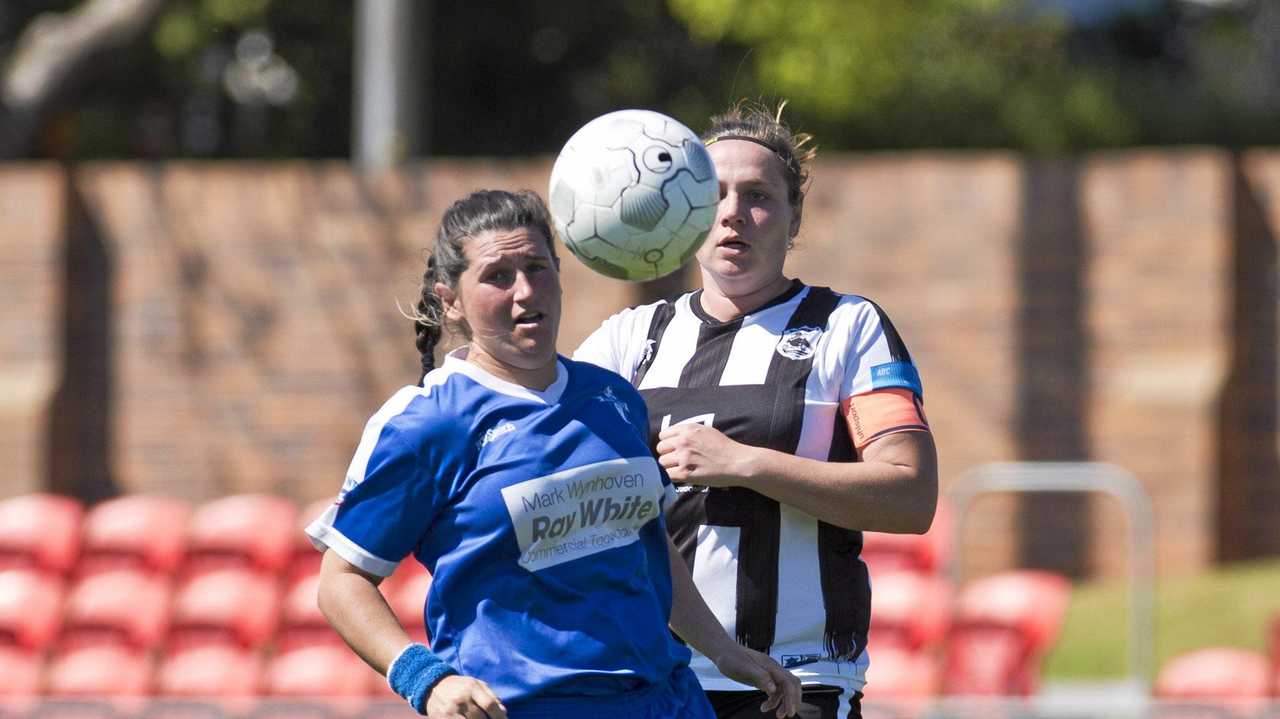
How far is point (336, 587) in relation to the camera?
3.10 meters

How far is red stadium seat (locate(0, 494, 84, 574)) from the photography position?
383 inches

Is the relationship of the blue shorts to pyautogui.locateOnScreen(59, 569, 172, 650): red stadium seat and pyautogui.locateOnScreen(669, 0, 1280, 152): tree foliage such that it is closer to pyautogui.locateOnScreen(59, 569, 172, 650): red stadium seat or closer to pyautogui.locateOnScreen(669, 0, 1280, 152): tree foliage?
pyautogui.locateOnScreen(59, 569, 172, 650): red stadium seat

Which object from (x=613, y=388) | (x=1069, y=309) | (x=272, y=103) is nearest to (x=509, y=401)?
(x=613, y=388)

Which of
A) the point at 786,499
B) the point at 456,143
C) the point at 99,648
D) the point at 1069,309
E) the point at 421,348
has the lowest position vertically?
the point at 99,648

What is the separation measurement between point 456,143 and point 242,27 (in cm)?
232

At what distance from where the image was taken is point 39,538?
9758mm

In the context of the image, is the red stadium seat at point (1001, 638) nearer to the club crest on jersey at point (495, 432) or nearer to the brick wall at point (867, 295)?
the brick wall at point (867, 295)

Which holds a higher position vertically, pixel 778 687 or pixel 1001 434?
pixel 1001 434

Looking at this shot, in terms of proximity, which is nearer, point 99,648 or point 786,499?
point 786,499

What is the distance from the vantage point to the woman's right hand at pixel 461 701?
2967 millimetres

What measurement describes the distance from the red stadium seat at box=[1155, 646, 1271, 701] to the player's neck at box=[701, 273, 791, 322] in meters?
4.66

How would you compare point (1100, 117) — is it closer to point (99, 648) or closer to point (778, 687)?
point (99, 648)

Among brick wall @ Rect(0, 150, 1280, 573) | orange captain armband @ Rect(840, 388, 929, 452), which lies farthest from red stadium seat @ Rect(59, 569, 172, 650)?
orange captain armband @ Rect(840, 388, 929, 452)

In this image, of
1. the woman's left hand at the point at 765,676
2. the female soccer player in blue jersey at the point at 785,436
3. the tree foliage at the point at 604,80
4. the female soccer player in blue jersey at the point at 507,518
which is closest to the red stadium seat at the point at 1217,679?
the female soccer player in blue jersey at the point at 785,436
